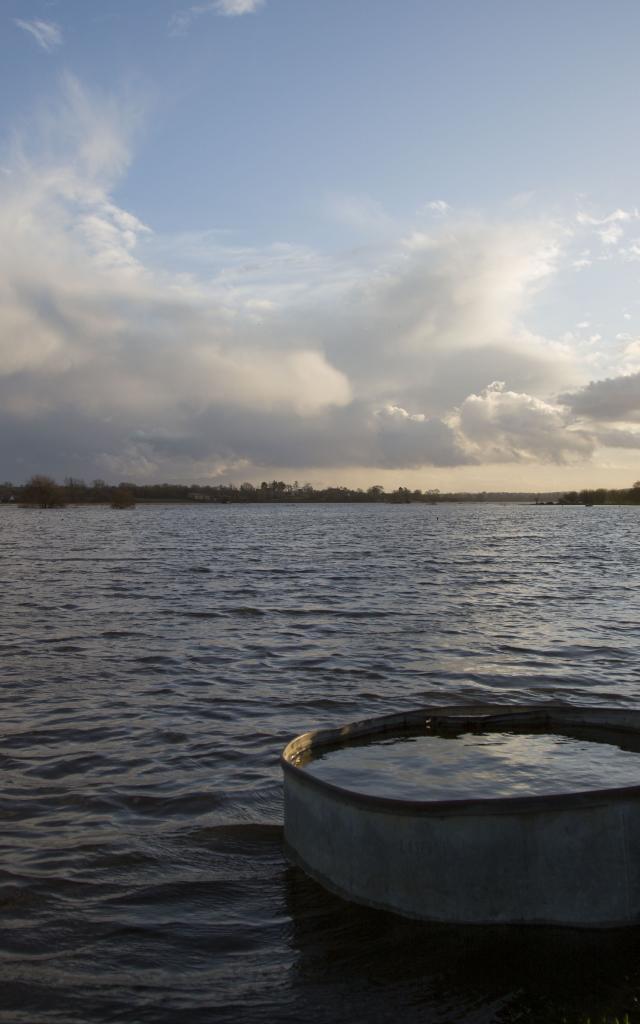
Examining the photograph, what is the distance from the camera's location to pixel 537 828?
192 inches

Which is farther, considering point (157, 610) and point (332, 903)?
point (157, 610)

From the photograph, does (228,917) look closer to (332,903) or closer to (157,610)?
(332,903)

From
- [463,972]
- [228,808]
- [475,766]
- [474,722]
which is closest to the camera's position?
[463,972]

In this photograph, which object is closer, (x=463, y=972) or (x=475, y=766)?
(x=463, y=972)

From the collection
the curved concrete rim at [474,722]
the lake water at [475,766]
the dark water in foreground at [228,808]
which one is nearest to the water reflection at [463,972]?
the dark water in foreground at [228,808]

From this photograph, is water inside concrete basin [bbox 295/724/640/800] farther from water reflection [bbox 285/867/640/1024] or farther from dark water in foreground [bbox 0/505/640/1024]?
water reflection [bbox 285/867/640/1024]

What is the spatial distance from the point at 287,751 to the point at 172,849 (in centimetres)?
140

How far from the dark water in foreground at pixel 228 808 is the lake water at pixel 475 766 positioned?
990mm

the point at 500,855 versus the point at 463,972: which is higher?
the point at 500,855

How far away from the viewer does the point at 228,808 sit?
7.86 m

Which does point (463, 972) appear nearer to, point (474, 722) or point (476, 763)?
point (476, 763)

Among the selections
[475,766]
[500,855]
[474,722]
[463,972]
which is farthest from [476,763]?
[463,972]

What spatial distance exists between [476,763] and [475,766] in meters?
0.09

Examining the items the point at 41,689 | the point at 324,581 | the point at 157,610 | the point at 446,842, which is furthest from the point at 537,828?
the point at 324,581
